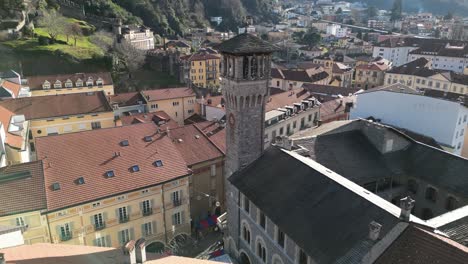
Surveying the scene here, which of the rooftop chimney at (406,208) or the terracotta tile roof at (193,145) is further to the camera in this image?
the terracotta tile roof at (193,145)

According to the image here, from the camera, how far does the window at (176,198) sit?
35.2 m

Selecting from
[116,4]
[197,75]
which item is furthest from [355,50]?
[116,4]

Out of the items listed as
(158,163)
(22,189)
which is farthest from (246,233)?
(22,189)

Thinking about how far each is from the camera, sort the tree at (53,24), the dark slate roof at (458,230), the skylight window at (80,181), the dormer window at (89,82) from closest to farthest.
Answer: the dark slate roof at (458,230), the skylight window at (80,181), the dormer window at (89,82), the tree at (53,24)

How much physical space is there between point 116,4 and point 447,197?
125685 millimetres

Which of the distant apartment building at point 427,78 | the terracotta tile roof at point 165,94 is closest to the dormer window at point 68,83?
the terracotta tile roof at point 165,94

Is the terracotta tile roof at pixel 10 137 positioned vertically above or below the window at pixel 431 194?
above

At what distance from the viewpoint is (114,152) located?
34.7 metres

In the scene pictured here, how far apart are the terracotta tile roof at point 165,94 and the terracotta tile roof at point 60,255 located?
47.9m

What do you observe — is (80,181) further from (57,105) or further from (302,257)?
(57,105)

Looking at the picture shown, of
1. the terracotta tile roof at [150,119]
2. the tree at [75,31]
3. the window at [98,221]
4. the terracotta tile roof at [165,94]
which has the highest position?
the tree at [75,31]

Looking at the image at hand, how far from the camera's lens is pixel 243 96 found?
2991 centimetres

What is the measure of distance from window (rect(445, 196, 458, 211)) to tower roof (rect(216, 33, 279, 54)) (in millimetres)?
19299

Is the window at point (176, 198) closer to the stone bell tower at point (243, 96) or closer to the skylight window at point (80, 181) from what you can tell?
the stone bell tower at point (243, 96)
